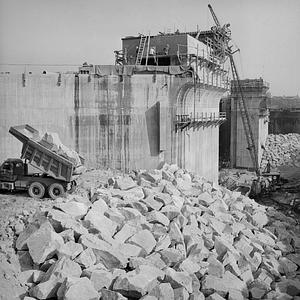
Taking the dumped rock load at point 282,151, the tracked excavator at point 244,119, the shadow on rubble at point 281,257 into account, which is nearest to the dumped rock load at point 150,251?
the shadow on rubble at point 281,257

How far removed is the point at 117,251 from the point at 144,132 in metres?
12.1

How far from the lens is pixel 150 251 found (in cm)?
1173

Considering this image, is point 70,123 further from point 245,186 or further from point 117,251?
point 245,186

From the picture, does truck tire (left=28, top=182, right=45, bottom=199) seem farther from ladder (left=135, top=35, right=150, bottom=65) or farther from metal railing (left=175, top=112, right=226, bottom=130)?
ladder (left=135, top=35, right=150, bottom=65)

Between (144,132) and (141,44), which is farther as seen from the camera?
(141,44)

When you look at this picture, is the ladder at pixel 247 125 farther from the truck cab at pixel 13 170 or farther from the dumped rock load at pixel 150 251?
the truck cab at pixel 13 170

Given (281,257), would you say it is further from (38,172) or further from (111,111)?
(111,111)

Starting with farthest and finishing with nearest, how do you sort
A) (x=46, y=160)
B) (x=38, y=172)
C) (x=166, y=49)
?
(x=166, y=49) → (x=38, y=172) → (x=46, y=160)

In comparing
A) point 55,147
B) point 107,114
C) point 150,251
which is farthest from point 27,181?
point 107,114

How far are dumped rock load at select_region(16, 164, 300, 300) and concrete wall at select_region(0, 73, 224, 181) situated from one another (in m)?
6.48

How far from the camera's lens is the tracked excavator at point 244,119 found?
2902cm

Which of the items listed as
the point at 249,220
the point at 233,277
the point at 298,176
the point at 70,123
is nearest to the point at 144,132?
the point at 70,123

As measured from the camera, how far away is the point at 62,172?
52.6 ft

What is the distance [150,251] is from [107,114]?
1195cm
